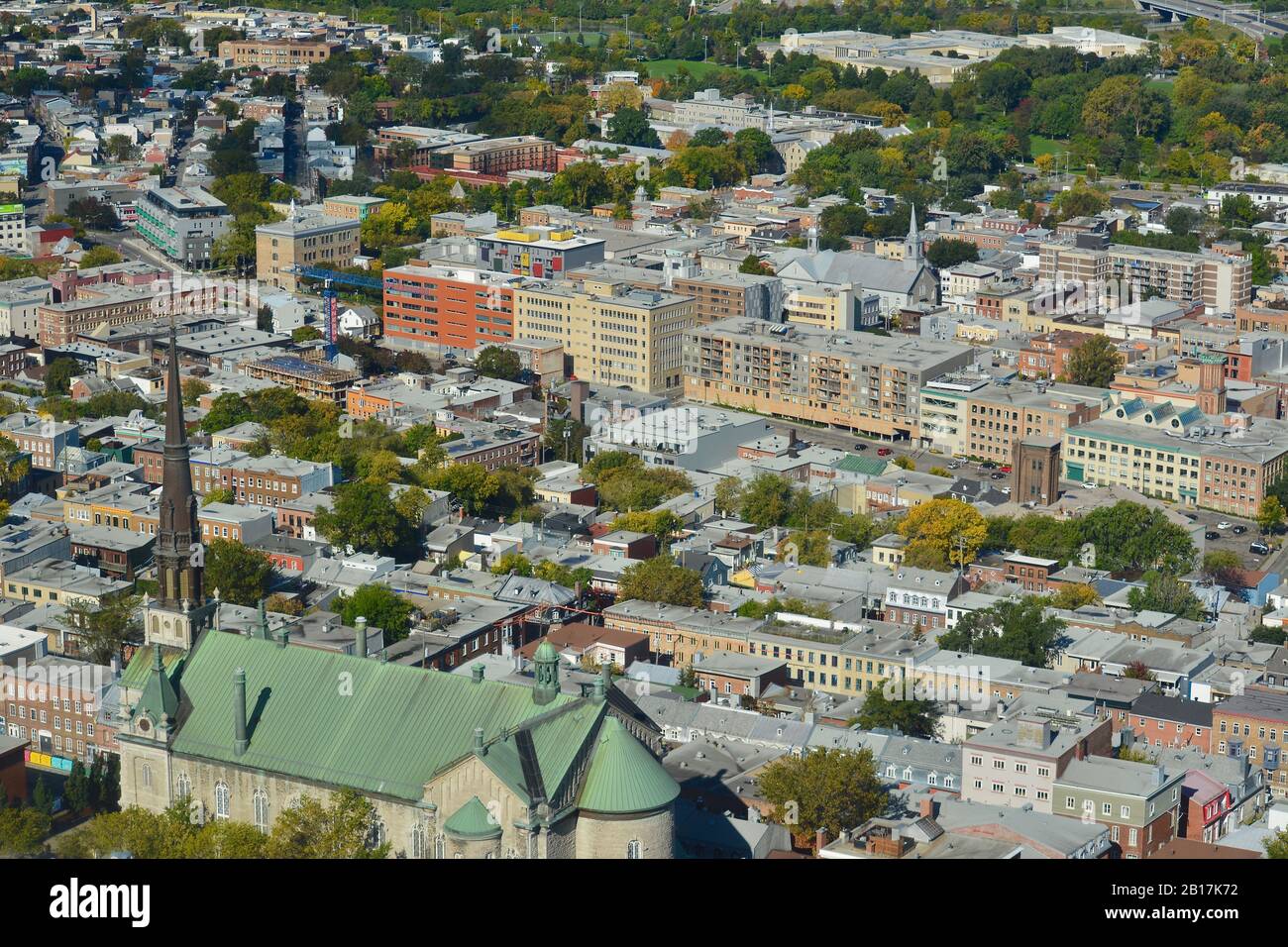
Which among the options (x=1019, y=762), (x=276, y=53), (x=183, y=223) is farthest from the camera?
(x=276, y=53)

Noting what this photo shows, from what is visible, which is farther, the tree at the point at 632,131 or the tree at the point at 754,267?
the tree at the point at 632,131

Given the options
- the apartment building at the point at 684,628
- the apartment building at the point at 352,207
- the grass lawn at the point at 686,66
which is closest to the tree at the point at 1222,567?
the apartment building at the point at 684,628

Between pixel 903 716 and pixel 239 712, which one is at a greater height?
pixel 239 712

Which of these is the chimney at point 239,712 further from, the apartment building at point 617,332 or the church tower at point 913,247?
the church tower at point 913,247

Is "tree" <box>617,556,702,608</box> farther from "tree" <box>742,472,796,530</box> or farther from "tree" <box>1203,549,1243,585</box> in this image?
"tree" <box>1203,549,1243,585</box>

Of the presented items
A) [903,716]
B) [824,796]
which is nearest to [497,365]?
[903,716]

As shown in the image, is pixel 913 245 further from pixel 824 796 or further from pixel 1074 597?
pixel 824 796
